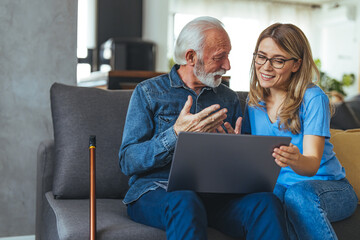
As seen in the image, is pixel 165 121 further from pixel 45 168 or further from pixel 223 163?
pixel 45 168

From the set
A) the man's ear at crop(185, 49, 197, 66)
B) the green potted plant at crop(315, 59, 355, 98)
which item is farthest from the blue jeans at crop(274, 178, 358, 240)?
the green potted plant at crop(315, 59, 355, 98)

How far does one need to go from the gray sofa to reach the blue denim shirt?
0.58ft

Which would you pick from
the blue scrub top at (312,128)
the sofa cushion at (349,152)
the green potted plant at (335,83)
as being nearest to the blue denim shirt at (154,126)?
the blue scrub top at (312,128)

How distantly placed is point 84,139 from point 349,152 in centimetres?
114

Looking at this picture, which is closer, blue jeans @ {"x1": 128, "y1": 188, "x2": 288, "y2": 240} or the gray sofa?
blue jeans @ {"x1": 128, "y1": 188, "x2": 288, "y2": 240}

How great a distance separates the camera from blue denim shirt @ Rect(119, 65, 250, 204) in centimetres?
155

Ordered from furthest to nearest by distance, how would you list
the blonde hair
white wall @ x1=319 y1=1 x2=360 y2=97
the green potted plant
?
white wall @ x1=319 y1=1 x2=360 y2=97 → the green potted plant → the blonde hair

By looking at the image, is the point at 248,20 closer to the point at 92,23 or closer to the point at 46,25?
the point at 92,23

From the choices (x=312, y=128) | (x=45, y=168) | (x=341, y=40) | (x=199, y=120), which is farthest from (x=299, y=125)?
(x=341, y=40)

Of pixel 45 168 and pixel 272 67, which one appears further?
pixel 45 168

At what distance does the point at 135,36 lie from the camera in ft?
24.2

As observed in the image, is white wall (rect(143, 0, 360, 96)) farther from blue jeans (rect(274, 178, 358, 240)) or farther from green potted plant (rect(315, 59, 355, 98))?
blue jeans (rect(274, 178, 358, 240))

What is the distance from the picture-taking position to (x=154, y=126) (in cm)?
170

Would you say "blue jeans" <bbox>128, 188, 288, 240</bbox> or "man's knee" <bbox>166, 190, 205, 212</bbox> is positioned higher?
"man's knee" <bbox>166, 190, 205, 212</bbox>
